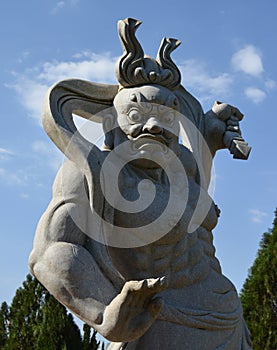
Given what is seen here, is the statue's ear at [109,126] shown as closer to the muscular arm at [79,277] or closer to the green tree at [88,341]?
the muscular arm at [79,277]

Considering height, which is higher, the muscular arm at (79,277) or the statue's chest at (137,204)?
the statue's chest at (137,204)

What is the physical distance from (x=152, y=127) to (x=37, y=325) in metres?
10.2

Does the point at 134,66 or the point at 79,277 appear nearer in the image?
the point at 79,277

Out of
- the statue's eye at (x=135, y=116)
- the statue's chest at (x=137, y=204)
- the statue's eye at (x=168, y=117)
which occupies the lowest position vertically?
the statue's chest at (x=137, y=204)

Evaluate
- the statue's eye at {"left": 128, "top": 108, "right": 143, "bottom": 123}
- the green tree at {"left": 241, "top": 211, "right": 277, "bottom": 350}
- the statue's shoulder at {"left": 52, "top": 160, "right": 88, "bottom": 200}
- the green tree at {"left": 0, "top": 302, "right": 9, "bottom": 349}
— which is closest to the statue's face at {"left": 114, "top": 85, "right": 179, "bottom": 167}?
the statue's eye at {"left": 128, "top": 108, "right": 143, "bottom": 123}

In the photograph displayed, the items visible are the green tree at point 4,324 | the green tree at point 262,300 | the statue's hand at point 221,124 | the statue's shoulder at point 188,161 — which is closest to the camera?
the statue's shoulder at point 188,161

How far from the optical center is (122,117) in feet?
12.4

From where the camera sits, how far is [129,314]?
2898 millimetres

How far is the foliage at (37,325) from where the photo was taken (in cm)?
1186

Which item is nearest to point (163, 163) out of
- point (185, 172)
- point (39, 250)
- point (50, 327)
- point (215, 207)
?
point (185, 172)

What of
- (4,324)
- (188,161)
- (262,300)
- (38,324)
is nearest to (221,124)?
(188,161)

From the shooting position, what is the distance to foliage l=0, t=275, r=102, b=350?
11859mm

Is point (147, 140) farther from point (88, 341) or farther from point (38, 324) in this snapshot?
point (38, 324)

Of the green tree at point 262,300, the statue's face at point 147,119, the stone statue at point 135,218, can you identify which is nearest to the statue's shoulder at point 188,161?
the stone statue at point 135,218
